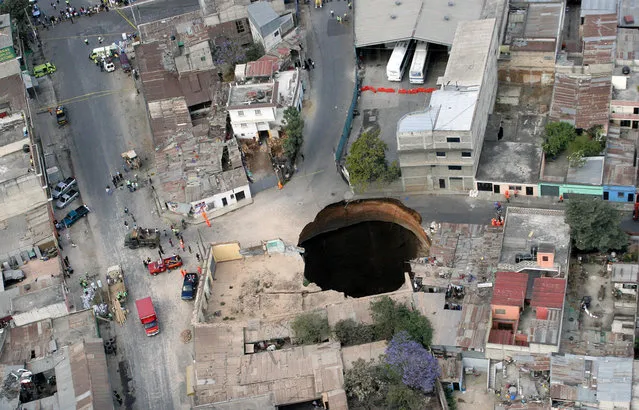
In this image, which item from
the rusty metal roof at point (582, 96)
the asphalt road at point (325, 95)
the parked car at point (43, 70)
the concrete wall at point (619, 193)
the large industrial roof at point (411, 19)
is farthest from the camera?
the parked car at point (43, 70)

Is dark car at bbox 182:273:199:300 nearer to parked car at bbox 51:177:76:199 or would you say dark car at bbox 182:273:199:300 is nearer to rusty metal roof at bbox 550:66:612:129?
parked car at bbox 51:177:76:199

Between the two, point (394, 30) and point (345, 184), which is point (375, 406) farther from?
point (394, 30)

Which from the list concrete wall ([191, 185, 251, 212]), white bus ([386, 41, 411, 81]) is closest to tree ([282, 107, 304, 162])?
concrete wall ([191, 185, 251, 212])

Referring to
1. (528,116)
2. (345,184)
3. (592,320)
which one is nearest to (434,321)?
(592,320)

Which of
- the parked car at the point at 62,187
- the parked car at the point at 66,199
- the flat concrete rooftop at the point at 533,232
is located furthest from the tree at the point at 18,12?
the flat concrete rooftop at the point at 533,232

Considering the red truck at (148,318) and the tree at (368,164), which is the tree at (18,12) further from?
the tree at (368,164)

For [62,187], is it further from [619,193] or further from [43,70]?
[619,193]

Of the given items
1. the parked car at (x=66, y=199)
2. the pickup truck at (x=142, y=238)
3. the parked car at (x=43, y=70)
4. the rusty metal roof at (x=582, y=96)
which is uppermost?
the parked car at (x=43, y=70)

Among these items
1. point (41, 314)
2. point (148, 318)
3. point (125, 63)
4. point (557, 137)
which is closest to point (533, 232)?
point (557, 137)
